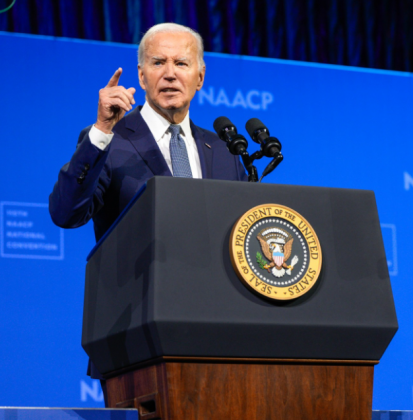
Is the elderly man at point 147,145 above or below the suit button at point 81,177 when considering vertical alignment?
above

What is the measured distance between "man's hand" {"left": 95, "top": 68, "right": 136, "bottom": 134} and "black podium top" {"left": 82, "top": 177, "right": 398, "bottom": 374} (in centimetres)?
23

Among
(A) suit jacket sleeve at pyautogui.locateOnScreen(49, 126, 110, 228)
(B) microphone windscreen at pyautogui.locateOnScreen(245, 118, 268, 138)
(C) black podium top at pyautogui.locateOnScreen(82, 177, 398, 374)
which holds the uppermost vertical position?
(B) microphone windscreen at pyautogui.locateOnScreen(245, 118, 268, 138)

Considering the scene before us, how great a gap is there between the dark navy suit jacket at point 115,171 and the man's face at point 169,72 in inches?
3.2

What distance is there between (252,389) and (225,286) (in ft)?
0.56

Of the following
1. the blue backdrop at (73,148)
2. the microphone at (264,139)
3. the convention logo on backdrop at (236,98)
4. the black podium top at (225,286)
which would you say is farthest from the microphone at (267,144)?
the convention logo on backdrop at (236,98)

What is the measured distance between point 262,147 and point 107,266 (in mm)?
418

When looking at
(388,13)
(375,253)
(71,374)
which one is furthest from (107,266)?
(388,13)

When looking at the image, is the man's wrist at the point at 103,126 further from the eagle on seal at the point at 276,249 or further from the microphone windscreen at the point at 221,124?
the eagle on seal at the point at 276,249

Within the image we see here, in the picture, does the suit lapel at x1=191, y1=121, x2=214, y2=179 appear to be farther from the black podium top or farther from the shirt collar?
the black podium top

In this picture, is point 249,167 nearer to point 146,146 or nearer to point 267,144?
point 267,144

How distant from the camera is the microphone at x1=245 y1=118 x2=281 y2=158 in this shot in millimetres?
1409

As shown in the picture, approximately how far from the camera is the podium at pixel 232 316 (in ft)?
3.44

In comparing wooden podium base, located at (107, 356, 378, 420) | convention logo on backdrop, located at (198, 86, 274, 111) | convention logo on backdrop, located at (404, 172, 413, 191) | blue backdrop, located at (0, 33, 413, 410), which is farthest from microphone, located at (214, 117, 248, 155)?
convention logo on backdrop, located at (404, 172, 413, 191)

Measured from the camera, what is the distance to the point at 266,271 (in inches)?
43.6
